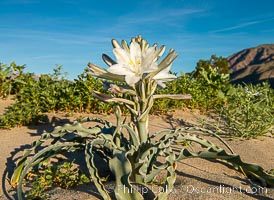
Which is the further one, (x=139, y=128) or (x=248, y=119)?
(x=248, y=119)

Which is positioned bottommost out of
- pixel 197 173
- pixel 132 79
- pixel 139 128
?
pixel 197 173

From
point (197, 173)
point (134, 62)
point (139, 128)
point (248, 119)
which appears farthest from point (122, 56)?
point (248, 119)

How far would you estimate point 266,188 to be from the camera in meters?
2.22

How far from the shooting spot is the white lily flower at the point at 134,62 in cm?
197

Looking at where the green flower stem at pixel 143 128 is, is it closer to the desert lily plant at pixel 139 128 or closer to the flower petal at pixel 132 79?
the desert lily plant at pixel 139 128

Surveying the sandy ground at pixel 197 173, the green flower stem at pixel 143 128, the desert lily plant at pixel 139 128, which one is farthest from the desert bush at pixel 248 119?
the green flower stem at pixel 143 128

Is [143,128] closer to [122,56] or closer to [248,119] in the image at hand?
[122,56]

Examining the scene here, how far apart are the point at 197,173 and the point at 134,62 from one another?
1101 mm

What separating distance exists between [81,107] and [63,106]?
0.86 ft

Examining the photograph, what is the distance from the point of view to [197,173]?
2574 mm

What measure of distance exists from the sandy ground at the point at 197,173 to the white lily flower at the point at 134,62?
76 cm

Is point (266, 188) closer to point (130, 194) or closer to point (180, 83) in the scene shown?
point (130, 194)

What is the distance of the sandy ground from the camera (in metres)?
2.09

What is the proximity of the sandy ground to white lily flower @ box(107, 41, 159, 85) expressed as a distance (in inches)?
30.0
